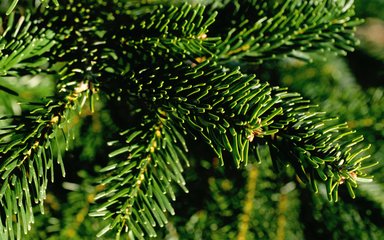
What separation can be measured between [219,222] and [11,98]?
1.07 ft

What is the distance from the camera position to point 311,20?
1.61ft

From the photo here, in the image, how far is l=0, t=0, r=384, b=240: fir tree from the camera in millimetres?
372

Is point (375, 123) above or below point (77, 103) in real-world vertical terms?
below

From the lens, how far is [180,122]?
41 cm

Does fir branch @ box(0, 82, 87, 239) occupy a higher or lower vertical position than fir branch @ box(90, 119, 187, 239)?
higher

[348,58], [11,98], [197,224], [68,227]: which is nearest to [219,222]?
[197,224]

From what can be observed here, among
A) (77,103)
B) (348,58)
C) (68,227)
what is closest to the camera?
(77,103)

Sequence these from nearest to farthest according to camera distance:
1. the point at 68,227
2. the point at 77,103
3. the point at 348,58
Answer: the point at 77,103 < the point at 68,227 < the point at 348,58

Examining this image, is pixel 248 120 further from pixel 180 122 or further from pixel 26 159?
pixel 26 159

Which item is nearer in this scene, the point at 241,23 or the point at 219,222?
the point at 241,23

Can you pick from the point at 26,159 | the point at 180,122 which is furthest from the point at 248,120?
the point at 26,159

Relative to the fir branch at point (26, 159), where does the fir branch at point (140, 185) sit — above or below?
below

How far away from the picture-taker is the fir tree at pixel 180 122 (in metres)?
Answer: 0.37

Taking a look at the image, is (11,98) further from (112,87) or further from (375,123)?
(375,123)
